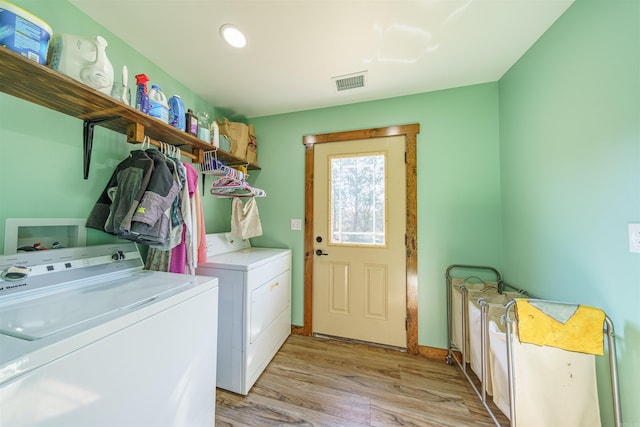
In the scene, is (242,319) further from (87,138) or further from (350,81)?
(350,81)

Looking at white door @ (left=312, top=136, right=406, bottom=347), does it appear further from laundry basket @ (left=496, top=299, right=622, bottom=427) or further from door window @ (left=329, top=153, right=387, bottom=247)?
laundry basket @ (left=496, top=299, right=622, bottom=427)

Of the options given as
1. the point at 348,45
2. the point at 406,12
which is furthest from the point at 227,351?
the point at 406,12

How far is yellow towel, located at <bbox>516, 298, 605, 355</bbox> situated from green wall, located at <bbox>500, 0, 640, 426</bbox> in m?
0.11

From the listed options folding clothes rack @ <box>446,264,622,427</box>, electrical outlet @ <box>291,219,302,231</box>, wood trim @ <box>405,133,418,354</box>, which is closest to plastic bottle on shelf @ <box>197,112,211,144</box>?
electrical outlet @ <box>291,219,302,231</box>

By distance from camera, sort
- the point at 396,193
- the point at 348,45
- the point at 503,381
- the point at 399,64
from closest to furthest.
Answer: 1. the point at 503,381
2. the point at 348,45
3. the point at 399,64
4. the point at 396,193

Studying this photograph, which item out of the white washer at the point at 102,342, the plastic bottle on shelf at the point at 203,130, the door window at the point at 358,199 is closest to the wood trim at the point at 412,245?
the door window at the point at 358,199

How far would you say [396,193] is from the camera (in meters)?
2.03

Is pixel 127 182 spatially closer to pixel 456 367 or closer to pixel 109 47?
pixel 109 47

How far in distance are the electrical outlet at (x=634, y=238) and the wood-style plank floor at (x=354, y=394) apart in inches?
46.9

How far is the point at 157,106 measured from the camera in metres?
1.34

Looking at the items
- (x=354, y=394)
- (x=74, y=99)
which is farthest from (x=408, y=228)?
(x=74, y=99)

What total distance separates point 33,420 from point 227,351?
112 centimetres

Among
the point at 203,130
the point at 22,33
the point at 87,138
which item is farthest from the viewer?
the point at 203,130

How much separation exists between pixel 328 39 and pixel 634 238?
187cm
